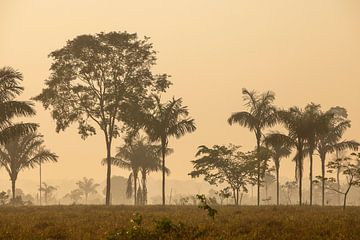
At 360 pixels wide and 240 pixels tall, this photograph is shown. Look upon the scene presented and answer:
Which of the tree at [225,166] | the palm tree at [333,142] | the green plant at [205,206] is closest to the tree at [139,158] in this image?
the tree at [225,166]

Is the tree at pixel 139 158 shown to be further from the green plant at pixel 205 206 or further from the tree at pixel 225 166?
the green plant at pixel 205 206

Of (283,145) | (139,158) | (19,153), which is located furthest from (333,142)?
(19,153)

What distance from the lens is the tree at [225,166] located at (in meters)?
50.2

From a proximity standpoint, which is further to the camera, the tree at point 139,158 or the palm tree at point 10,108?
the tree at point 139,158

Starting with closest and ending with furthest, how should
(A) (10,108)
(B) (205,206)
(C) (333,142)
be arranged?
(B) (205,206) < (A) (10,108) < (C) (333,142)

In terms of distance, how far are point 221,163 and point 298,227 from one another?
110 ft

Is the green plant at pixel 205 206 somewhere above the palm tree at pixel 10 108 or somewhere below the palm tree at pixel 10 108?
below

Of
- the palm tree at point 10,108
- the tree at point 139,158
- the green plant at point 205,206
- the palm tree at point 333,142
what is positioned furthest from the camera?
the tree at point 139,158

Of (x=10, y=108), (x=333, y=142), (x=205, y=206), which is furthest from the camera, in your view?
(x=333, y=142)

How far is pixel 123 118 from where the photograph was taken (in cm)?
4291

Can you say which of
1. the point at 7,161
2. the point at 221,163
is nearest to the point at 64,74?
the point at 7,161

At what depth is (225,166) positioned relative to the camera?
5056 cm

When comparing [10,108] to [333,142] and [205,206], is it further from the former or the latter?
[333,142]

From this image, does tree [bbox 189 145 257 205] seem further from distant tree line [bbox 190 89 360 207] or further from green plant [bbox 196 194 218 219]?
green plant [bbox 196 194 218 219]
